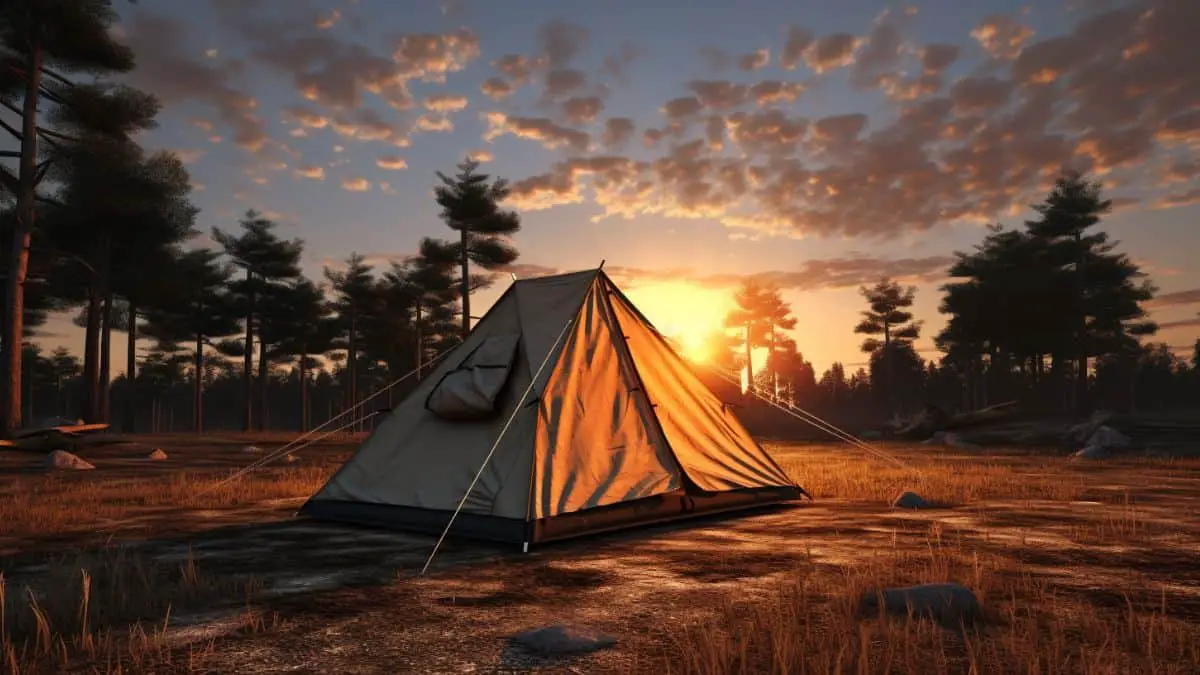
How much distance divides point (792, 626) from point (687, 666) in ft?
2.55

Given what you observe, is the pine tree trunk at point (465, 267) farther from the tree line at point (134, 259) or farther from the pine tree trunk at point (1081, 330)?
the pine tree trunk at point (1081, 330)

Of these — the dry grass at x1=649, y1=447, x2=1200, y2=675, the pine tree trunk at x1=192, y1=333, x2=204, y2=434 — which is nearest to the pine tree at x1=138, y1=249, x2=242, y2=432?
the pine tree trunk at x1=192, y1=333, x2=204, y2=434

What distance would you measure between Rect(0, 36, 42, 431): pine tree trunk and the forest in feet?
0.14

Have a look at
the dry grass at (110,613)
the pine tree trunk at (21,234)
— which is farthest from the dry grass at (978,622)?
the pine tree trunk at (21,234)

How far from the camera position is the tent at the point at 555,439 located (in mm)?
7031

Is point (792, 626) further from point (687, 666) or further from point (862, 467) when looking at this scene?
point (862, 467)

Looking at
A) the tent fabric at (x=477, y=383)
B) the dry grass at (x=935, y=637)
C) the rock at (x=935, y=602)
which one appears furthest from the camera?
the tent fabric at (x=477, y=383)

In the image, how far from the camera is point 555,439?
7.18m

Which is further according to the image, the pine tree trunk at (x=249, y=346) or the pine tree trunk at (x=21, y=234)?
the pine tree trunk at (x=249, y=346)

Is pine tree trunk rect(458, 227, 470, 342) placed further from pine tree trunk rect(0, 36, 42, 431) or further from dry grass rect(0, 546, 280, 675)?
dry grass rect(0, 546, 280, 675)

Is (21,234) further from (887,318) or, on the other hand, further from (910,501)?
(887,318)

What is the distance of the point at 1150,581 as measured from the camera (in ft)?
16.3

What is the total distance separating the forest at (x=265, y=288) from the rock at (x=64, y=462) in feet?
11.6

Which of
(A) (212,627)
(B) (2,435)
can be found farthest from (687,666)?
(B) (2,435)
